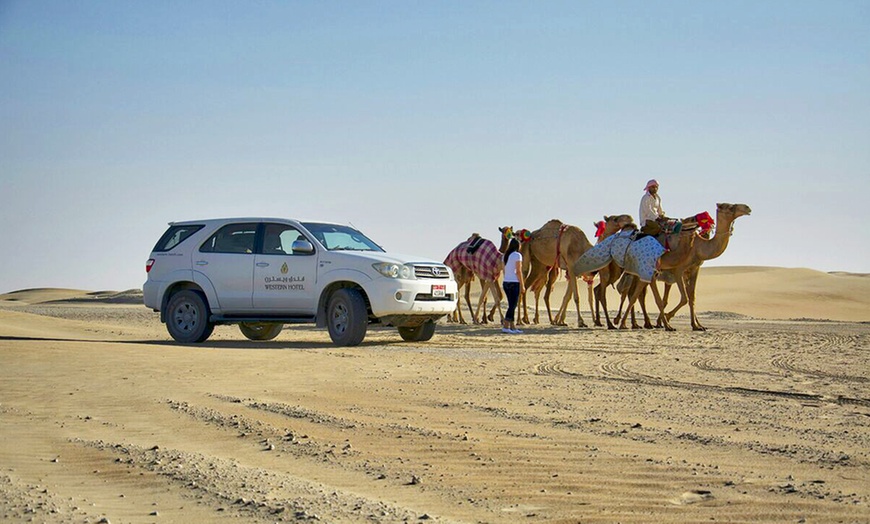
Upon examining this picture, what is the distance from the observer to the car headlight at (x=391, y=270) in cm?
Result: 1705

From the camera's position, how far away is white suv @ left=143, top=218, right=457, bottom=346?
17.2 meters

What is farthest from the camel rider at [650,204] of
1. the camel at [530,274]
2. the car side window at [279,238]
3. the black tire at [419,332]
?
the car side window at [279,238]

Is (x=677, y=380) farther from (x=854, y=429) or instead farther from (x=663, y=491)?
(x=663, y=491)

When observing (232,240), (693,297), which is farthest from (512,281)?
(232,240)

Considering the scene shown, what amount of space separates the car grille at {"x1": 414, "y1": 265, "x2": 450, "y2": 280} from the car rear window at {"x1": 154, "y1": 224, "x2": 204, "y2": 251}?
384cm

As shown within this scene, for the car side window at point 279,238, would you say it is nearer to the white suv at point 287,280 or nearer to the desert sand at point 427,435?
the white suv at point 287,280

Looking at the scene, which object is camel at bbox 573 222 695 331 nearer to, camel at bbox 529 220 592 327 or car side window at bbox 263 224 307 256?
camel at bbox 529 220 592 327

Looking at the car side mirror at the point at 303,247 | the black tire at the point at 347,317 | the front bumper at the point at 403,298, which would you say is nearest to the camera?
the front bumper at the point at 403,298

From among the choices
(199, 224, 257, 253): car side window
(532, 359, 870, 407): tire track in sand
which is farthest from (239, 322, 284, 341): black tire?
(532, 359, 870, 407): tire track in sand

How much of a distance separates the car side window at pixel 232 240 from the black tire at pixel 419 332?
10.1 ft

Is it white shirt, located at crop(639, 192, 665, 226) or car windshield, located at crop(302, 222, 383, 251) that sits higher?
white shirt, located at crop(639, 192, 665, 226)

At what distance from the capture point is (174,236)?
18.8 meters

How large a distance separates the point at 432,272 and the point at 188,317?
4.20m

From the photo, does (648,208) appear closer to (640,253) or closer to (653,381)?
(640,253)
